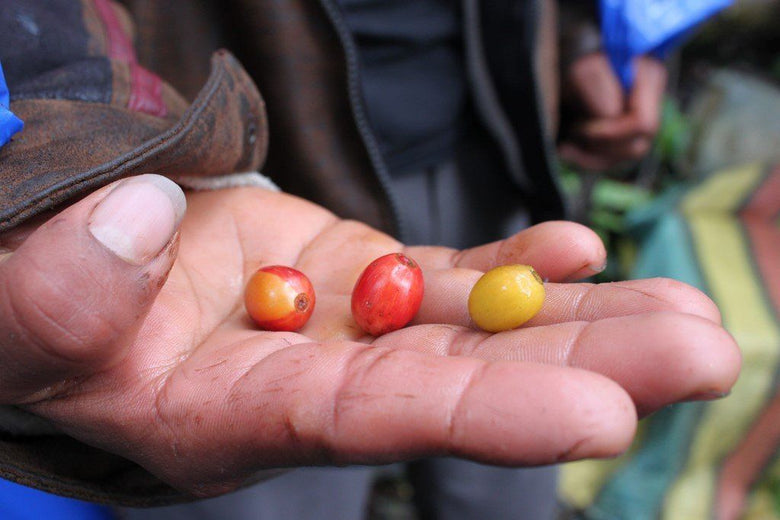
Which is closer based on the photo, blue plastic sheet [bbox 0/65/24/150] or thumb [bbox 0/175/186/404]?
thumb [bbox 0/175/186/404]

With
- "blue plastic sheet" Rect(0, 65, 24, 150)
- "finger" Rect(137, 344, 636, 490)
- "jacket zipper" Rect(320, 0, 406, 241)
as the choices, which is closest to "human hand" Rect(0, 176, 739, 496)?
"finger" Rect(137, 344, 636, 490)

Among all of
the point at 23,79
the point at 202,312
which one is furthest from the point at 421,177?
the point at 23,79

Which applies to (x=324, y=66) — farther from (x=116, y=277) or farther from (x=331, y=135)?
(x=116, y=277)

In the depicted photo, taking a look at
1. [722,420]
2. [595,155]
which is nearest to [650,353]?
[595,155]

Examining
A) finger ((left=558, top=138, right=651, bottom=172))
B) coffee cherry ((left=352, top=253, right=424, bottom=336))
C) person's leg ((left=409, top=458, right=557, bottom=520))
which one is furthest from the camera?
finger ((left=558, top=138, right=651, bottom=172))

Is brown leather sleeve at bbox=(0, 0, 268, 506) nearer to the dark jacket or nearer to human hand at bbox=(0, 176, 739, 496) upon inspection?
the dark jacket

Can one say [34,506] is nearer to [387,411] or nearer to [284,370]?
[284,370]
